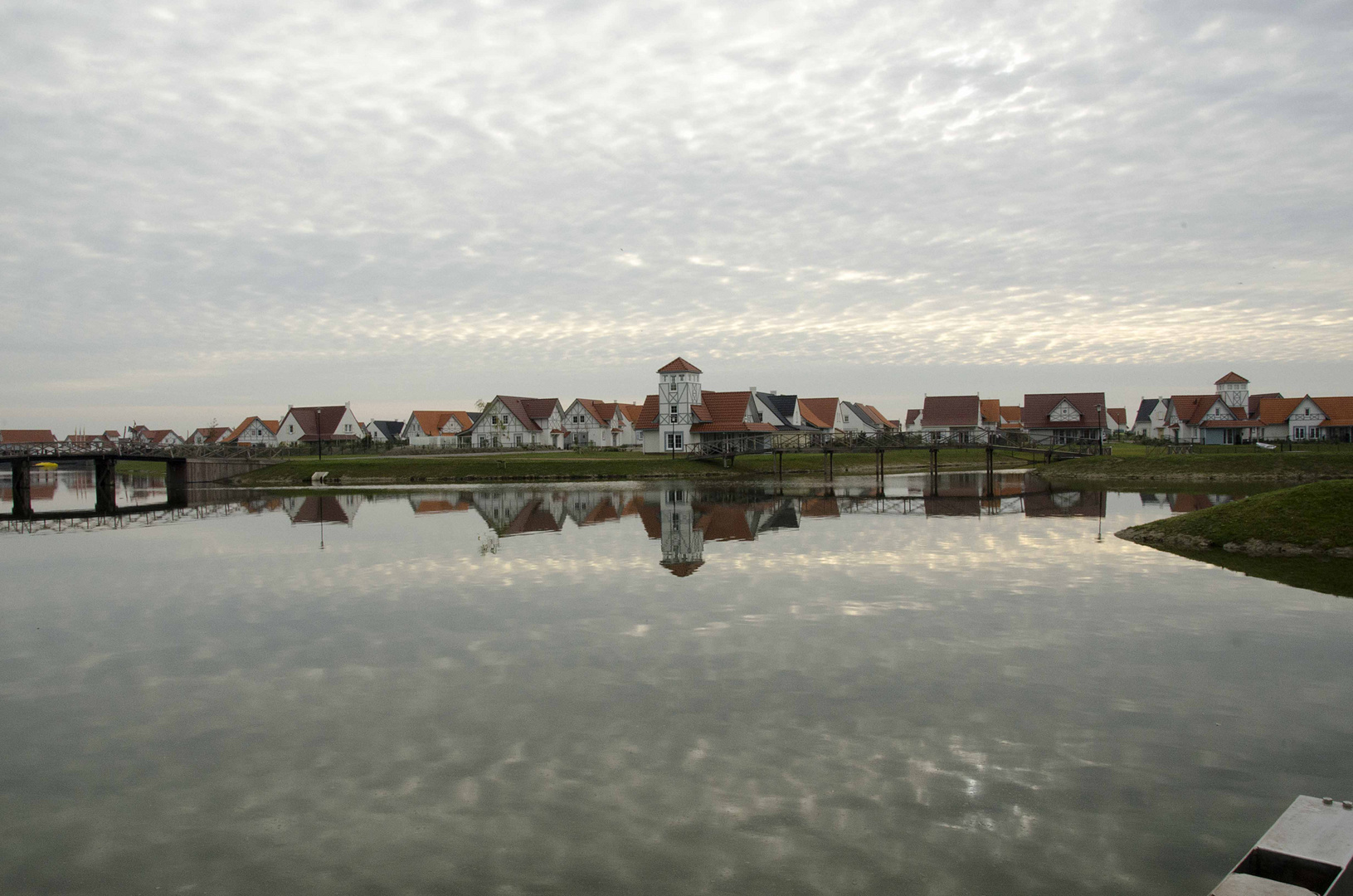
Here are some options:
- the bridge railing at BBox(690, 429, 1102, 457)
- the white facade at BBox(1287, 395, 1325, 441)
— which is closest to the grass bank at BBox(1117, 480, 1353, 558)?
the bridge railing at BBox(690, 429, 1102, 457)

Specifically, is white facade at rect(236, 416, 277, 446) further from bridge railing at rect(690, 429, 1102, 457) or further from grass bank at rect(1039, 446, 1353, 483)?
grass bank at rect(1039, 446, 1353, 483)

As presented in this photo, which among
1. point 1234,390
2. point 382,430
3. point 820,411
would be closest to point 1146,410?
point 1234,390

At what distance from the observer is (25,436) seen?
5689 inches

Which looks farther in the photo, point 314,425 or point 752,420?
point 314,425

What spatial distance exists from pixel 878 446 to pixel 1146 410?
84.6 meters

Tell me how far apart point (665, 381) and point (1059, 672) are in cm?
7146

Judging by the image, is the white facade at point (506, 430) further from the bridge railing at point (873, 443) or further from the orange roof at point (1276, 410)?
the orange roof at point (1276, 410)

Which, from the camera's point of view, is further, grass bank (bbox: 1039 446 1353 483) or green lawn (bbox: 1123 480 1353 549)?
grass bank (bbox: 1039 446 1353 483)

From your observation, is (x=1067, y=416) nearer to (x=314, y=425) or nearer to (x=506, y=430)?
(x=506, y=430)

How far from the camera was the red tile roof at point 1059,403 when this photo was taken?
96.1 meters

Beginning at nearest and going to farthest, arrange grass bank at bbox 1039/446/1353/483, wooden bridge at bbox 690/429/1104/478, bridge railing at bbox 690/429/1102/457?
grass bank at bbox 1039/446/1353/483 → wooden bridge at bbox 690/429/1104/478 → bridge railing at bbox 690/429/1102/457

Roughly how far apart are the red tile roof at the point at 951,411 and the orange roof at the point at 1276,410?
2924 cm

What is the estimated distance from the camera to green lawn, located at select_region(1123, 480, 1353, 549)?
25656 mm

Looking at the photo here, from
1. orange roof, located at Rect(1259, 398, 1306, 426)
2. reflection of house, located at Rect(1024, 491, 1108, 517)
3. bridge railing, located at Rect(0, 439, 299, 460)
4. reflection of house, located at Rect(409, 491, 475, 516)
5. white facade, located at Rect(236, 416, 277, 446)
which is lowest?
reflection of house, located at Rect(409, 491, 475, 516)
